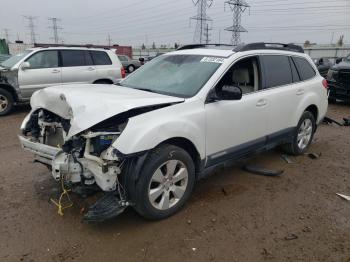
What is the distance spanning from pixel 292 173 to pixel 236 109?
1619 mm

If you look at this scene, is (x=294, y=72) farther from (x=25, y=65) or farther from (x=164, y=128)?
(x=25, y=65)

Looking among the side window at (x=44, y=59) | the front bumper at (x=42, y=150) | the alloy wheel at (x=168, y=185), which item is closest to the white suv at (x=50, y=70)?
the side window at (x=44, y=59)

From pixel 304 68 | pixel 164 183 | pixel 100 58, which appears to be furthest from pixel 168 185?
pixel 100 58

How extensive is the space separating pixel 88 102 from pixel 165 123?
0.78 metres

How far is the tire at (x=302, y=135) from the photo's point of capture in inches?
221

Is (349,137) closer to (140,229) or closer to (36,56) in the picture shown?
(140,229)

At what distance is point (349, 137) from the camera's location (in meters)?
7.23

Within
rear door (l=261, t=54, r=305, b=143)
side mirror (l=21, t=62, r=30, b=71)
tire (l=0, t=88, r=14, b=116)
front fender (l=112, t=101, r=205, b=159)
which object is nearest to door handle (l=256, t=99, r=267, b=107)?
rear door (l=261, t=54, r=305, b=143)

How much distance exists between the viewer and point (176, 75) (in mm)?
4273

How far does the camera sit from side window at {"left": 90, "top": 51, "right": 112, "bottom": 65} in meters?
10.4

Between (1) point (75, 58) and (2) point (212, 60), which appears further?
(1) point (75, 58)

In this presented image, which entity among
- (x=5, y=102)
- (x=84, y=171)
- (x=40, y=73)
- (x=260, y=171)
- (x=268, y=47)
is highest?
(x=268, y=47)

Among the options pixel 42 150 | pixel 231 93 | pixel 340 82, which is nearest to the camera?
pixel 42 150

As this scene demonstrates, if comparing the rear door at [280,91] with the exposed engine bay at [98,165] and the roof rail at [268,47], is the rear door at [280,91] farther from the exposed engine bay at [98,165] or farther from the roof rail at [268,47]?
the exposed engine bay at [98,165]
